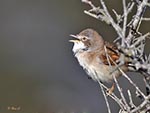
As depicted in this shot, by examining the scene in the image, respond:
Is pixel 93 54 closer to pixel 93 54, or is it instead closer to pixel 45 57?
pixel 93 54

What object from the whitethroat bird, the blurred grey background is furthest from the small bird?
the blurred grey background

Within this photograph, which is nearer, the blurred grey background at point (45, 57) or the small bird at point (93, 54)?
the small bird at point (93, 54)

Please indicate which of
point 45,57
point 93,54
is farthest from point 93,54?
point 45,57

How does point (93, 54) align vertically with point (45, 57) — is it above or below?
below

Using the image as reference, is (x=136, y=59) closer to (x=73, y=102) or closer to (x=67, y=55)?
(x=73, y=102)

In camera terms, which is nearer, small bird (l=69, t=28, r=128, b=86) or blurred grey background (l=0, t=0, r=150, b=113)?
small bird (l=69, t=28, r=128, b=86)

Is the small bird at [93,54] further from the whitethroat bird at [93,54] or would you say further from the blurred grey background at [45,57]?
the blurred grey background at [45,57]

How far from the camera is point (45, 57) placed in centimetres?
1140

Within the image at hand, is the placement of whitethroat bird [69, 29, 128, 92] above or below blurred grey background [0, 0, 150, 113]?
below

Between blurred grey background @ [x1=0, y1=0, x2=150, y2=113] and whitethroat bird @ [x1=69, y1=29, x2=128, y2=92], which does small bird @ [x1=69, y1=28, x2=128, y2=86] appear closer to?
whitethroat bird @ [x1=69, y1=29, x2=128, y2=92]

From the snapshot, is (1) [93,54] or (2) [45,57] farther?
(2) [45,57]

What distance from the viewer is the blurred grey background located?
9469 millimetres

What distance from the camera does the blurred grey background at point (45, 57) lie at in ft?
31.1

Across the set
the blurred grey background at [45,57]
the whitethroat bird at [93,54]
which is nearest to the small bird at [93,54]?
the whitethroat bird at [93,54]
